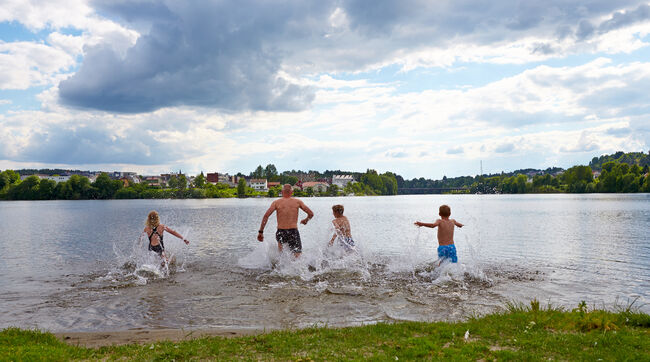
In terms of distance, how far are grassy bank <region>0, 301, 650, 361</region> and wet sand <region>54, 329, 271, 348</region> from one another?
22.7 inches

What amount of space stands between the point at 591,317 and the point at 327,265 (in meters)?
9.47

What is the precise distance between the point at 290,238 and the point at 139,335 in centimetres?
697

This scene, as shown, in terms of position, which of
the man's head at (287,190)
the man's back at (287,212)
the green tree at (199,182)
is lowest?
the man's back at (287,212)

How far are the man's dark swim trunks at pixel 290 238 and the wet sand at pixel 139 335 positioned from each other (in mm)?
6228

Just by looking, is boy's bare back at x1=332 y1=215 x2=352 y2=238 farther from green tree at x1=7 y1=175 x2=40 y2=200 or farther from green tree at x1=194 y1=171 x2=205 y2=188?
green tree at x1=194 y1=171 x2=205 y2=188

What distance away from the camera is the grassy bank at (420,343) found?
20.9 feet

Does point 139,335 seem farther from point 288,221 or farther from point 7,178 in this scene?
point 7,178

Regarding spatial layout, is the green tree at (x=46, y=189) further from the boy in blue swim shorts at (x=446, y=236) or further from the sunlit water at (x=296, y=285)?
the boy in blue swim shorts at (x=446, y=236)

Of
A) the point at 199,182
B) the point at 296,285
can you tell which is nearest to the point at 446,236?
the point at 296,285

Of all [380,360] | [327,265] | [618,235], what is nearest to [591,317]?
[380,360]

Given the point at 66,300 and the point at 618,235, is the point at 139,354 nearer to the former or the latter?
the point at 66,300

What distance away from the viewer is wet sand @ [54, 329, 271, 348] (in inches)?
313

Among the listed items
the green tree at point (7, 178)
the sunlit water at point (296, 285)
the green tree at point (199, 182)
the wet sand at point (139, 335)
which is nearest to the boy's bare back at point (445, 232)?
the sunlit water at point (296, 285)

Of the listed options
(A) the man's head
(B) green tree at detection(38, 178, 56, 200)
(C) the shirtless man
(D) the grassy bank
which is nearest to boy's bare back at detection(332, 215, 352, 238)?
(C) the shirtless man
